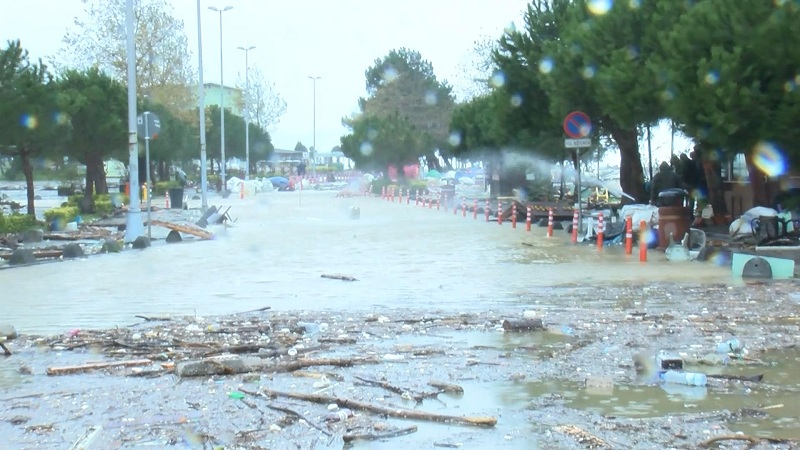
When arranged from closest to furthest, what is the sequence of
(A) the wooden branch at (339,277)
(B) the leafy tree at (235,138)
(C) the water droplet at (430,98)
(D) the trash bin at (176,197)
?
1. (A) the wooden branch at (339,277)
2. (D) the trash bin at (176,197)
3. (C) the water droplet at (430,98)
4. (B) the leafy tree at (235,138)

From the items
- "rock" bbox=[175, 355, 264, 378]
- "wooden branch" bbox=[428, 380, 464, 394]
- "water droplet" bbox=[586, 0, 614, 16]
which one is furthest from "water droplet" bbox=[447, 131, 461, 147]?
"wooden branch" bbox=[428, 380, 464, 394]

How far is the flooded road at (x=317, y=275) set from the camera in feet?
48.8

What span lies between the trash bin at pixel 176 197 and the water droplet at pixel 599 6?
24319mm

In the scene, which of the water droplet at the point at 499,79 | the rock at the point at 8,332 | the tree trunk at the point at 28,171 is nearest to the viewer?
the rock at the point at 8,332

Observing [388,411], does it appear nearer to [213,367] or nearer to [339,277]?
[213,367]

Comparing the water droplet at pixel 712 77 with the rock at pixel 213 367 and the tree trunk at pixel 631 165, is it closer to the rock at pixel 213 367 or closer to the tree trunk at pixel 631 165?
the tree trunk at pixel 631 165

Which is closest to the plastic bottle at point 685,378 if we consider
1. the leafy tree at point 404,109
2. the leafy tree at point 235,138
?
the leafy tree at point 404,109

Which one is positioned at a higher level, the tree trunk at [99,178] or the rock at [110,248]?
the tree trunk at [99,178]

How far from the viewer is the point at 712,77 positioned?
21.1 metres

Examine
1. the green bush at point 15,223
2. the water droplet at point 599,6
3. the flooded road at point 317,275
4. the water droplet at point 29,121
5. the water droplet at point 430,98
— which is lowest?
the flooded road at point 317,275

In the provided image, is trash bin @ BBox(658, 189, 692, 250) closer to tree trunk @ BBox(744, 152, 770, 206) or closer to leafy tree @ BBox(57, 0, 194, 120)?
tree trunk @ BBox(744, 152, 770, 206)

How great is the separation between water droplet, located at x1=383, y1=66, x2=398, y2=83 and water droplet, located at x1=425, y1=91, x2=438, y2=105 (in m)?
6.91

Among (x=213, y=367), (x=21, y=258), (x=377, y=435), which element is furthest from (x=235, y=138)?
(x=377, y=435)

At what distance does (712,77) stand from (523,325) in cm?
1106
